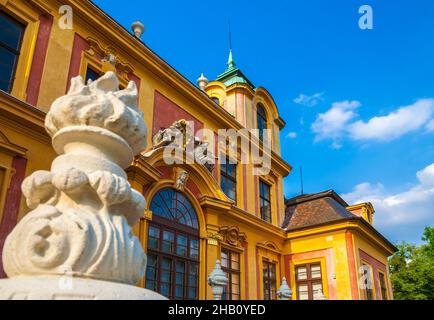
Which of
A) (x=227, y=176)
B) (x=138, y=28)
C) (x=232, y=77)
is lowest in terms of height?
(x=227, y=176)

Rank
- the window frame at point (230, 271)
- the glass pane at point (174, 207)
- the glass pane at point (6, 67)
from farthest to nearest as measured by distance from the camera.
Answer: the window frame at point (230, 271), the glass pane at point (174, 207), the glass pane at point (6, 67)

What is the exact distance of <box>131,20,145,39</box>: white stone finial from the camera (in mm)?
11891

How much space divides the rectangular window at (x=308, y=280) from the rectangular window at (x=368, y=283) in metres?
1.73

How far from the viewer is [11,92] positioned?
7730 mm

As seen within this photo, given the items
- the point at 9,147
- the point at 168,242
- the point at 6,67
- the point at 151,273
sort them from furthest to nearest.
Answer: the point at 168,242 → the point at 151,273 → the point at 6,67 → the point at 9,147

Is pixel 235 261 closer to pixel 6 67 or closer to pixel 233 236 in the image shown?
pixel 233 236

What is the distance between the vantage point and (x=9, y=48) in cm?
799

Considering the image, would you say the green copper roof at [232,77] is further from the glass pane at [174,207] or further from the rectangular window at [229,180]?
the glass pane at [174,207]

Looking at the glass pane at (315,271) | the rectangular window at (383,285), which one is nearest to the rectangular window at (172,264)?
the glass pane at (315,271)

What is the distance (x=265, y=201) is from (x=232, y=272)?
13.5 feet

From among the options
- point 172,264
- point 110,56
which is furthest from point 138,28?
point 172,264

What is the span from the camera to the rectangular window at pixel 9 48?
7.79 m
